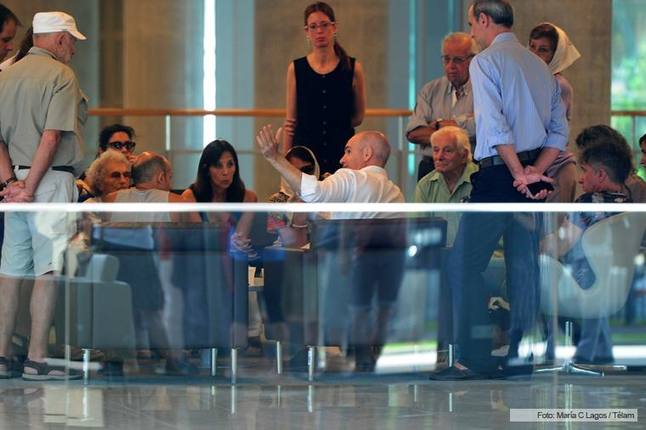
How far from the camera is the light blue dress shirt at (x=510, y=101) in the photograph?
542 cm

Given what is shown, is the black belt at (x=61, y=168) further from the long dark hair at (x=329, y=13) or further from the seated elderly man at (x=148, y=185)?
the long dark hair at (x=329, y=13)

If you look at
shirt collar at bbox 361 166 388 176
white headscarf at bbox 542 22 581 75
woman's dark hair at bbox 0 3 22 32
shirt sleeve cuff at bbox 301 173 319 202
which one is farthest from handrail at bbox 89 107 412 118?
shirt sleeve cuff at bbox 301 173 319 202

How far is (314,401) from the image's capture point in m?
4.85

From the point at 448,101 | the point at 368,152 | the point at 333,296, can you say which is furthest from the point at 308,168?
the point at 333,296

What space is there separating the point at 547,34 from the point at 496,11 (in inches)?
53.1

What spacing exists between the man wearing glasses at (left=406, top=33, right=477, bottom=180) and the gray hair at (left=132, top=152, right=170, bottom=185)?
1.48m

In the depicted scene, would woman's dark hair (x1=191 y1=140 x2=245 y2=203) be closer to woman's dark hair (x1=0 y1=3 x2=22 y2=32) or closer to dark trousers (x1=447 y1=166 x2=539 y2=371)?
woman's dark hair (x1=0 y1=3 x2=22 y2=32)

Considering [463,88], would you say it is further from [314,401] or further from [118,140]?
[314,401]

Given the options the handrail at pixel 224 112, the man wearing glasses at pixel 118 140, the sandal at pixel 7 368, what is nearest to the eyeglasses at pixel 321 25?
the man wearing glasses at pixel 118 140

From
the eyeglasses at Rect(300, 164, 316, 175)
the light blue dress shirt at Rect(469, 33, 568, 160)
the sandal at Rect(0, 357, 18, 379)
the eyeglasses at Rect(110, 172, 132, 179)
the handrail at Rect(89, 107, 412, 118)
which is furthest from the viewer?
the handrail at Rect(89, 107, 412, 118)

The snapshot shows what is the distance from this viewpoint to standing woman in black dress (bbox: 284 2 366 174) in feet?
23.2

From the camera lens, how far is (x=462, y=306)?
4840mm

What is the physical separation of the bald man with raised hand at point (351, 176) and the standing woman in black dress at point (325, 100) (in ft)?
4.24

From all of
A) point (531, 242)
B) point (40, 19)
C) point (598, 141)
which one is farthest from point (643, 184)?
point (40, 19)
